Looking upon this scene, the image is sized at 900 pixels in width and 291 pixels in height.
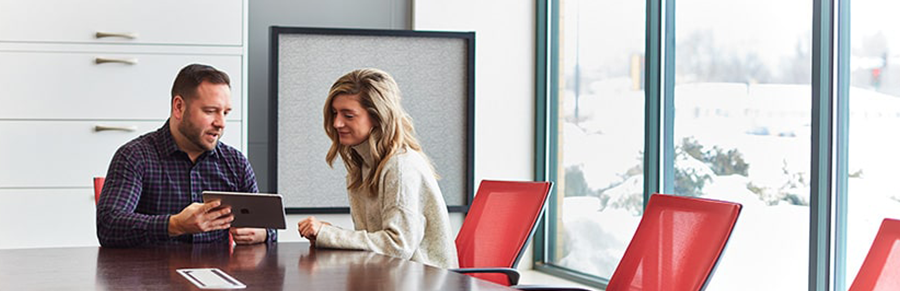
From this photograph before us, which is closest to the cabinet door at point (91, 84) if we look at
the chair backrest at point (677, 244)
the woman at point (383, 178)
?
the woman at point (383, 178)

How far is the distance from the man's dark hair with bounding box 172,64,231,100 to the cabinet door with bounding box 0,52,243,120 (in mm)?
1870

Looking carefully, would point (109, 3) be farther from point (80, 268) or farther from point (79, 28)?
point (80, 268)

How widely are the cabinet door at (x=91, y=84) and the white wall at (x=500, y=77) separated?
5.28 ft

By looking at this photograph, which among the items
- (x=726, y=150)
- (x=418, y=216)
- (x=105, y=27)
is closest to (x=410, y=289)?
(x=418, y=216)

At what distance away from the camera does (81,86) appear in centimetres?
510

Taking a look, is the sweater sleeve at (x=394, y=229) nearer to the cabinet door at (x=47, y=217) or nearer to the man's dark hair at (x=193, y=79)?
the man's dark hair at (x=193, y=79)

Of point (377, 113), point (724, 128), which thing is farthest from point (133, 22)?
point (724, 128)

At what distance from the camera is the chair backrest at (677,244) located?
2.43m

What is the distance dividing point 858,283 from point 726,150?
2.91 m

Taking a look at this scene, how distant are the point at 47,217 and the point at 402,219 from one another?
2.75 m

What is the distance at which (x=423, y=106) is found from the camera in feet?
19.4

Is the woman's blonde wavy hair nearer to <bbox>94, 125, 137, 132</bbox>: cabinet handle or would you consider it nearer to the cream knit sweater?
the cream knit sweater

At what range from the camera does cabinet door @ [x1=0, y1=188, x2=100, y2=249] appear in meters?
5.04

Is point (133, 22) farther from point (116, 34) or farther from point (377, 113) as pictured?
point (377, 113)
